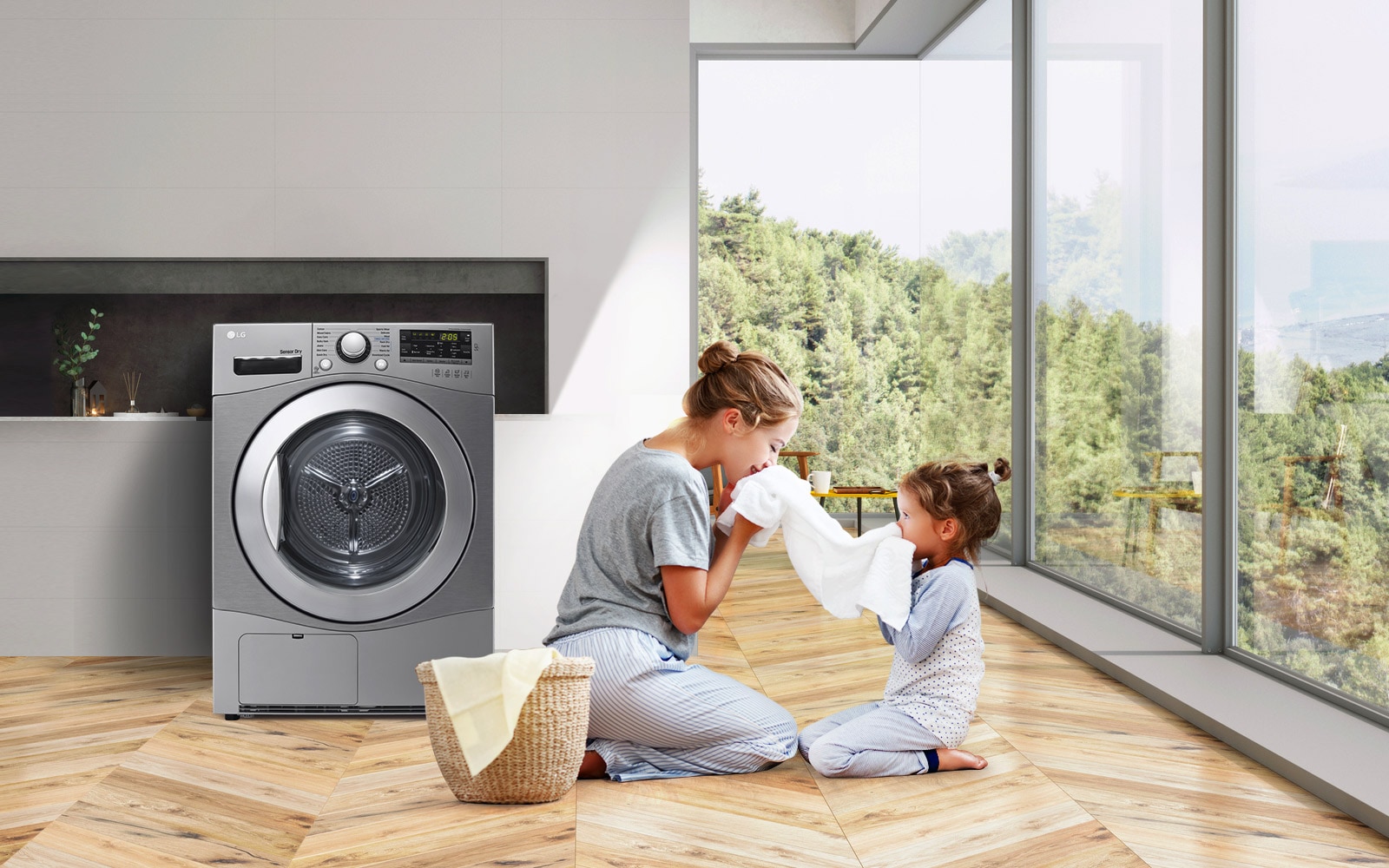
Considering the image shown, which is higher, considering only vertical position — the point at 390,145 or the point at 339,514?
the point at 390,145

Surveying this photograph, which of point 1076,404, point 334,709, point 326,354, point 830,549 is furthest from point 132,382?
point 1076,404

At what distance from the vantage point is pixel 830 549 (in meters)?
2.10

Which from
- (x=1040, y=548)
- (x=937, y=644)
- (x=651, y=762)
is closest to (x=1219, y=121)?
(x=937, y=644)

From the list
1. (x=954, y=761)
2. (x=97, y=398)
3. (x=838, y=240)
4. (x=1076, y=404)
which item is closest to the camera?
(x=954, y=761)

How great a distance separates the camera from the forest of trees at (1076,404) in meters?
2.35

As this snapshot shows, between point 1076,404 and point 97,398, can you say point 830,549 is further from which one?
point 97,398

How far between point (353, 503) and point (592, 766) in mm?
932

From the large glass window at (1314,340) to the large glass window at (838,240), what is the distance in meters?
2.64

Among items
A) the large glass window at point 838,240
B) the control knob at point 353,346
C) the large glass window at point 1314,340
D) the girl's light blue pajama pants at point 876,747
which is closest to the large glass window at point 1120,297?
the large glass window at point 1314,340

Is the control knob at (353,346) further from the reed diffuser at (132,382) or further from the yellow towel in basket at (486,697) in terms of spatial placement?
the reed diffuser at (132,382)

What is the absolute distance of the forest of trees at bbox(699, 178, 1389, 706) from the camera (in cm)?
235

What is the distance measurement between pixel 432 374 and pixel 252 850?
1.20 m

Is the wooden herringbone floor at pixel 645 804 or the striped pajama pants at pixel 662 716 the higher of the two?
the striped pajama pants at pixel 662 716

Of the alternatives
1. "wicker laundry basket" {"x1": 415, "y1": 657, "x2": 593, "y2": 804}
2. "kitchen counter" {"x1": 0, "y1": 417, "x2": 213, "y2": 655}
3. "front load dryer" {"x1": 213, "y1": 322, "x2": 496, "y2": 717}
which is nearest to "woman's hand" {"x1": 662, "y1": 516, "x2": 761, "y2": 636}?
"wicker laundry basket" {"x1": 415, "y1": 657, "x2": 593, "y2": 804}
